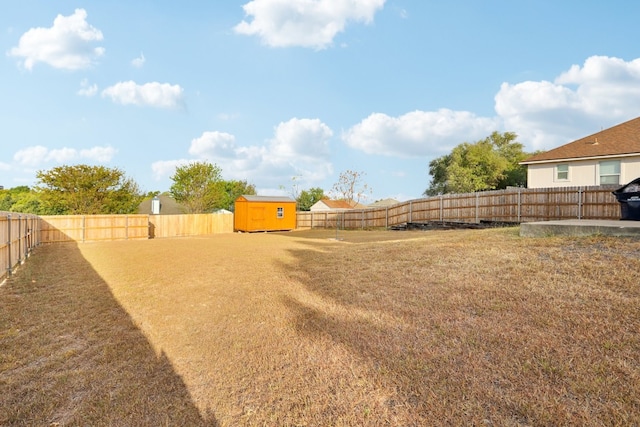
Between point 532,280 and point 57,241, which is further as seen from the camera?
point 57,241

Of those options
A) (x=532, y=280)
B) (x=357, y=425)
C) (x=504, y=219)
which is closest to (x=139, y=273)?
(x=357, y=425)

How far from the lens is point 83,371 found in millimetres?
3502

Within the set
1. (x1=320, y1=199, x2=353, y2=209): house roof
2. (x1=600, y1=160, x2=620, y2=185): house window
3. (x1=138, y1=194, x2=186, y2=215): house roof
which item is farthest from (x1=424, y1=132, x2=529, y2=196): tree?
(x1=138, y1=194, x2=186, y2=215): house roof

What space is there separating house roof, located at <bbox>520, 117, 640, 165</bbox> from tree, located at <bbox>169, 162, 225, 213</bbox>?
1027 inches

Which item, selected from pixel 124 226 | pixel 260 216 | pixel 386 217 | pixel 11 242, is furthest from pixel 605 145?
pixel 124 226

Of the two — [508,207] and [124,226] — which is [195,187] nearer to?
[124,226]

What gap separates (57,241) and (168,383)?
765 inches

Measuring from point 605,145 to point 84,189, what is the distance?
3119 cm

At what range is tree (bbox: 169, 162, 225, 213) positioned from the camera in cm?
3253

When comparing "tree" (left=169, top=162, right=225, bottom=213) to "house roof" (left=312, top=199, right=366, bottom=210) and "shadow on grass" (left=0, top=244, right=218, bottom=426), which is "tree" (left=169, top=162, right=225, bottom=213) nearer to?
"house roof" (left=312, top=199, right=366, bottom=210)

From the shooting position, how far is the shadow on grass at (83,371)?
2787 mm

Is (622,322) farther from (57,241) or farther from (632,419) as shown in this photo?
(57,241)

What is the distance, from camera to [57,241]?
1825 centimetres

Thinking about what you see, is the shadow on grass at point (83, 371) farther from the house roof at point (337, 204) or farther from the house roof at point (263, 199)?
the house roof at point (337, 204)
